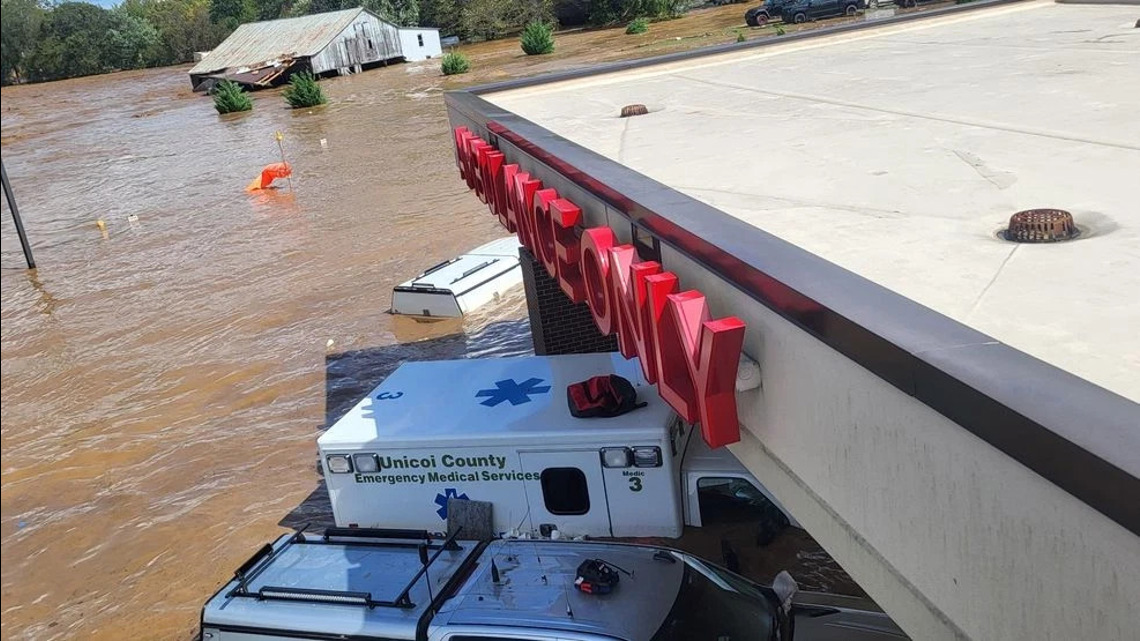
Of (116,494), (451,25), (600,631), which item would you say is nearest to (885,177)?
(600,631)

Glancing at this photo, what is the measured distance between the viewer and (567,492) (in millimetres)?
9297

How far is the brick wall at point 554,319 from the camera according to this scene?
13531 mm

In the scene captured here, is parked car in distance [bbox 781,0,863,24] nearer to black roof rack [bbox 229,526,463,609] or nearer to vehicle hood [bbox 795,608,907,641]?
vehicle hood [bbox 795,608,907,641]

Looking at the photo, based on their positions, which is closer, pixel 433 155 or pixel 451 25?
pixel 433 155

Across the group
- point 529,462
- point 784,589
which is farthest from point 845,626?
point 529,462

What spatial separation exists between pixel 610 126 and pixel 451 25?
6895 cm

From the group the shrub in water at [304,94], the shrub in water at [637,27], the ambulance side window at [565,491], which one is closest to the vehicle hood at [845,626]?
the ambulance side window at [565,491]

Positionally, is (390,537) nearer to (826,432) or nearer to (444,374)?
(444,374)

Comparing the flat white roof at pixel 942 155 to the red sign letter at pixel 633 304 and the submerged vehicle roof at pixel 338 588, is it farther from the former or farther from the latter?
the submerged vehicle roof at pixel 338 588

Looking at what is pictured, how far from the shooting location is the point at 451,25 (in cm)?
7625

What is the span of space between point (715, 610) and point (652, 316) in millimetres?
2597

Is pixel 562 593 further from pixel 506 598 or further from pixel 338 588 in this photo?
pixel 338 588

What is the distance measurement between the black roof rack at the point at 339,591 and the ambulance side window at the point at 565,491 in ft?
5.14

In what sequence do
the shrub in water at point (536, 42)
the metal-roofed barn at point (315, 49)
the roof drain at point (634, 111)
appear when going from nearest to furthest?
the roof drain at point (634, 111) < the shrub in water at point (536, 42) < the metal-roofed barn at point (315, 49)
